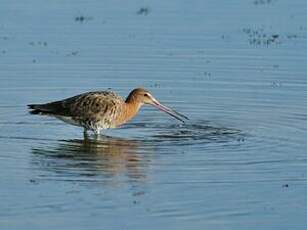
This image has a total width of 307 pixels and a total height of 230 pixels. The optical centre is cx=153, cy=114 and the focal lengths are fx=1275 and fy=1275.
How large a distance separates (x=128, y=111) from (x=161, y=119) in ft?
2.86

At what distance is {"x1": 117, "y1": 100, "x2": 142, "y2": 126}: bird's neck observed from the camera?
645 inches

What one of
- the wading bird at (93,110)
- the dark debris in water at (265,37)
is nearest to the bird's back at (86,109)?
the wading bird at (93,110)

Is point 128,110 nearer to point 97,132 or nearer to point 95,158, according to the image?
point 97,132

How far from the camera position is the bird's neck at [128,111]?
53.7 ft

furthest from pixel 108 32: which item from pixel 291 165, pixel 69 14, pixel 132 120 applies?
pixel 291 165

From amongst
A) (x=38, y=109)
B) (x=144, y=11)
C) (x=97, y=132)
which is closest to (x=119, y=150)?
(x=97, y=132)

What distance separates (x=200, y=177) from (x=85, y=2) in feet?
42.4

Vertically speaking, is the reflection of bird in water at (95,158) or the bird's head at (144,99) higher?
the bird's head at (144,99)

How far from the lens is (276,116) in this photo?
16.7 metres

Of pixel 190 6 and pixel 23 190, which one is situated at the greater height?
pixel 190 6

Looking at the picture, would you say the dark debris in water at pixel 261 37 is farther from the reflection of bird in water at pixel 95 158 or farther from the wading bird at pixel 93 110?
the reflection of bird in water at pixel 95 158

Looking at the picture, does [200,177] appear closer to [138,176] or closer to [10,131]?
[138,176]

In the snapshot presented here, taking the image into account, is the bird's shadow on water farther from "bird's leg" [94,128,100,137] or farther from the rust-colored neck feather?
the rust-colored neck feather

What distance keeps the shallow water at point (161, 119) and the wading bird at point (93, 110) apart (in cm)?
21
